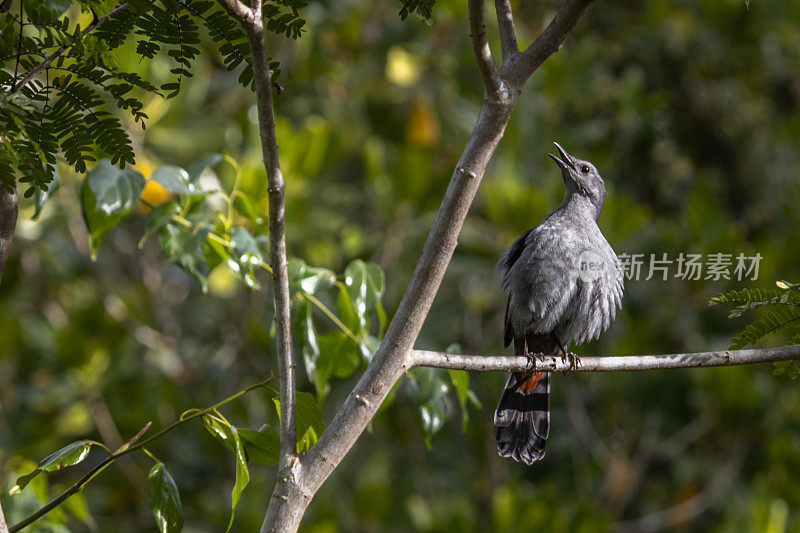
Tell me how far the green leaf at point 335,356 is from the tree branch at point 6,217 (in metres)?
0.96

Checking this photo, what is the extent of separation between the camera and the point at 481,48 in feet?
6.04

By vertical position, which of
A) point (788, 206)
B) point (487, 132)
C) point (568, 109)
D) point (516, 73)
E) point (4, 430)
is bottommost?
point (4, 430)

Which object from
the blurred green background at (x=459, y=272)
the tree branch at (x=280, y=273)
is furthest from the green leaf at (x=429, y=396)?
the blurred green background at (x=459, y=272)

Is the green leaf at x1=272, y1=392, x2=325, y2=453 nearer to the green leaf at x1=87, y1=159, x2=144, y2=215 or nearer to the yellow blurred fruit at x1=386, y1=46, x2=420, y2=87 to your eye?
the green leaf at x1=87, y1=159, x2=144, y2=215

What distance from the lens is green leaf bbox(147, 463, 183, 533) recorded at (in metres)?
1.95

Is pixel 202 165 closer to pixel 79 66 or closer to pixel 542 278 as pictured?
pixel 79 66

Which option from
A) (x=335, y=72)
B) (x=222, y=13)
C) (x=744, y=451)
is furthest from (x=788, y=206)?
(x=222, y=13)

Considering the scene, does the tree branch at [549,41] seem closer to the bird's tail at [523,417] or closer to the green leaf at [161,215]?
the green leaf at [161,215]

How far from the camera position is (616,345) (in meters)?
5.46

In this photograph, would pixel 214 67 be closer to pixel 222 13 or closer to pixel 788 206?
pixel 788 206

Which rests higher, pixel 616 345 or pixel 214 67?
pixel 214 67

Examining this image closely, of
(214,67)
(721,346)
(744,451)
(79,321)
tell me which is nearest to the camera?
(79,321)

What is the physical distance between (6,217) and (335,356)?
40.4 inches

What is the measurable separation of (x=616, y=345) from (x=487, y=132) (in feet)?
12.6
